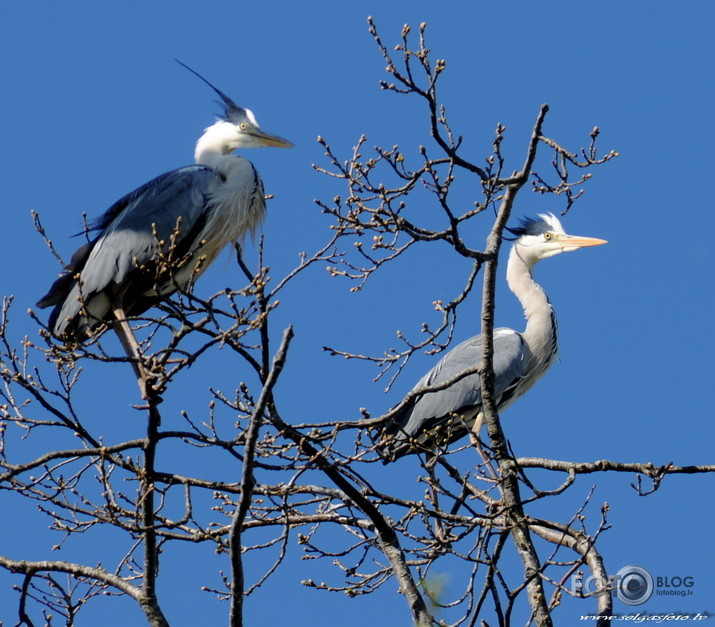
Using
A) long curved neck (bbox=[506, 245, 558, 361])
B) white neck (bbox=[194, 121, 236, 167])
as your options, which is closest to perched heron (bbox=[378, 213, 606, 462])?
long curved neck (bbox=[506, 245, 558, 361])

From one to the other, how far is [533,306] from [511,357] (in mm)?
686

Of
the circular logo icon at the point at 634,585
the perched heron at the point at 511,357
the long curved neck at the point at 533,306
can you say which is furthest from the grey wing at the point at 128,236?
the circular logo icon at the point at 634,585

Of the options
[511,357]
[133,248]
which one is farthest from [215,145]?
[511,357]

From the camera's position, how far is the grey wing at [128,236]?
6.32m

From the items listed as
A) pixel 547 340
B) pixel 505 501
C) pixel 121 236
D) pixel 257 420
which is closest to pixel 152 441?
pixel 257 420

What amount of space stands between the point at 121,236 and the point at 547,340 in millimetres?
3056

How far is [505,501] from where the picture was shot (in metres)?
4.65

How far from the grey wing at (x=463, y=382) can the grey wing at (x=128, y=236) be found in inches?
70.1

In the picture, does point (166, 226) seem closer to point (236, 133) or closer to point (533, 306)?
point (236, 133)

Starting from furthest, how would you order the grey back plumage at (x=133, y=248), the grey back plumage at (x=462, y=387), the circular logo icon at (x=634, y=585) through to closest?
the grey back plumage at (x=462, y=387) → the grey back plumage at (x=133, y=248) → the circular logo icon at (x=634, y=585)

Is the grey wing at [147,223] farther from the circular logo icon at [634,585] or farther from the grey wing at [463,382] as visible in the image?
the circular logo icon at [634,585]

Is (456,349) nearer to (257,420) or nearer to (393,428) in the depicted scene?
(393,428)

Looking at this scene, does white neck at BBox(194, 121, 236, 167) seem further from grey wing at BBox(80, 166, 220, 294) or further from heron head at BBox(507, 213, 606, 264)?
heron head at BBox(507, 213, 606, 264)

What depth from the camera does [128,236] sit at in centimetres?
655
